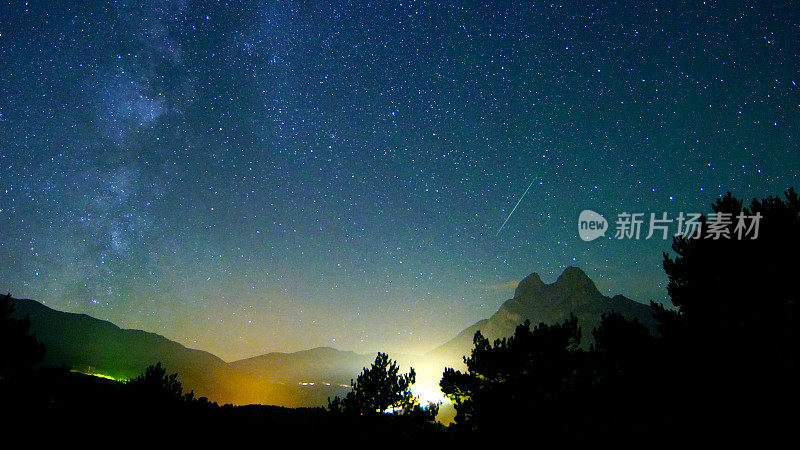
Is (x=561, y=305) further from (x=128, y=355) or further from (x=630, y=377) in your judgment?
(x=128, y=355)

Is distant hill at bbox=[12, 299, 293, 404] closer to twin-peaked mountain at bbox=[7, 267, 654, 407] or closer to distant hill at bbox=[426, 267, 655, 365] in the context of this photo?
twin-peaked mountain at bbox=[7, 267, 654, 407]

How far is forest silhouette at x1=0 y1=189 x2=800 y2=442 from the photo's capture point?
29.7ft

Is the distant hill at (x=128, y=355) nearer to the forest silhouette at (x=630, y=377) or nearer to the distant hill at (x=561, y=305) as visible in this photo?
the forest silhouette at (x=630, y=377)

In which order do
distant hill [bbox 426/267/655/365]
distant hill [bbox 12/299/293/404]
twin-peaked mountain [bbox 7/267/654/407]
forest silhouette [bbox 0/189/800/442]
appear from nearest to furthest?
forest silhouette [bbox 0/189/800/442]
distant hill [bbox 12/299/293/404]
twin-peaked mountain [bbox 7/267/654/407]
distant hill [bbox 426/267/655/365]

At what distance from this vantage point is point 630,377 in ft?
36.6

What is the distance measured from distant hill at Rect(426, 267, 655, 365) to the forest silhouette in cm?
11445

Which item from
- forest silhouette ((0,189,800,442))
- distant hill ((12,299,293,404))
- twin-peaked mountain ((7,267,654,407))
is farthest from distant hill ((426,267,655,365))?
forest silhouette ((0,189,800,442))

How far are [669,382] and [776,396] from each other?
2214 mm

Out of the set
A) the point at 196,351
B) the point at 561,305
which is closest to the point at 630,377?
the point at 561,305

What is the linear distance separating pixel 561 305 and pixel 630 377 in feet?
557

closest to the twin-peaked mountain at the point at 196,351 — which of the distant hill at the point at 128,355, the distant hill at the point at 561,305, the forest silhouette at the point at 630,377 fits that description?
the distant hill at the point at 128,355

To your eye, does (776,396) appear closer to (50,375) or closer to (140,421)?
(140,421)

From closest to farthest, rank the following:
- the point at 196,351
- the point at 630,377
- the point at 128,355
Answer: the point at 630,377 → the point at 128,355 → the point at 196,351

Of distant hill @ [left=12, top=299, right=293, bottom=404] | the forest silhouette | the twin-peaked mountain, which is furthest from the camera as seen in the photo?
the twin-peaked mountain
